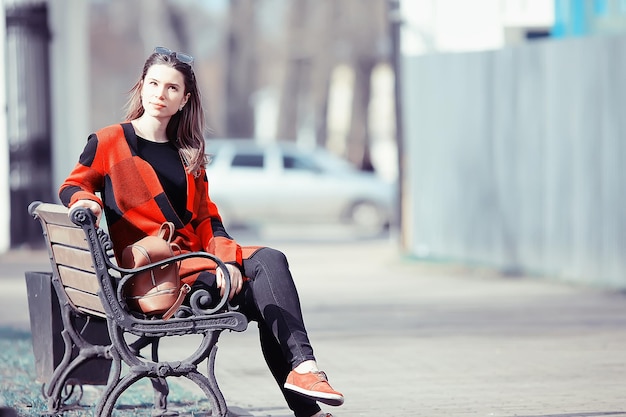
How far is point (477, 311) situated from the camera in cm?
1084

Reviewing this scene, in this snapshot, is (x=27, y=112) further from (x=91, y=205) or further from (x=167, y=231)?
(x=91, y=205)

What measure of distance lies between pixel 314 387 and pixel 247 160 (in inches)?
746

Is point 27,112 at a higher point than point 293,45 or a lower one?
lower

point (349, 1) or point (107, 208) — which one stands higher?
point (349, 1)

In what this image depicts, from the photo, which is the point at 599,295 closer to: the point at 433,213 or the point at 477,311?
the point at 477,311

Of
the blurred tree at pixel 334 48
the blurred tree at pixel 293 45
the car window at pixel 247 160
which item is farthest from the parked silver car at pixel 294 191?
the blurred tree at pixel 334 48

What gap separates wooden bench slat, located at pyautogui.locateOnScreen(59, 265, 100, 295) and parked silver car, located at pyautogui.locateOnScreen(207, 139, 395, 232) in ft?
56.9

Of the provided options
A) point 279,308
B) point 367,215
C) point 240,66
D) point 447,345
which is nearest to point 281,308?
point 279,308

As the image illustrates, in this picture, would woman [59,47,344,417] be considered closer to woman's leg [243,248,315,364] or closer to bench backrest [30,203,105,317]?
woman's leg [243,248,315,364]


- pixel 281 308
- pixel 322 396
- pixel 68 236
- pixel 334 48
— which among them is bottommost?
pixel 322 396

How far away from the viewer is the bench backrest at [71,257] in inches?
226

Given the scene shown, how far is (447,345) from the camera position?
29.5ft

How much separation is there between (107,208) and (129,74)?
6829cm

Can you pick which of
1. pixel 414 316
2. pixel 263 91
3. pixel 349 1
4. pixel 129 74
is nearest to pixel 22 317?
pixel 414 316
